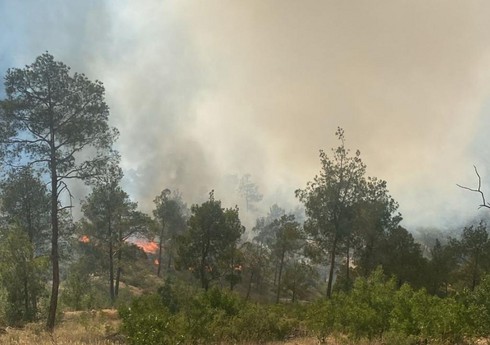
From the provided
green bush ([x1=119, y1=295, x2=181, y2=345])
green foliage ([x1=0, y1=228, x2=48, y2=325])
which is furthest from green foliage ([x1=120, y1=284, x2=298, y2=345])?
green foliage ([x1=0, y1=228, x2=48, y2=325])

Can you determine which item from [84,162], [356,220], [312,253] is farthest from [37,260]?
[356,220]

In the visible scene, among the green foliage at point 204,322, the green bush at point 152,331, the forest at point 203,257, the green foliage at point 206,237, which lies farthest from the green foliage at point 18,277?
the green foliage at point 206,237

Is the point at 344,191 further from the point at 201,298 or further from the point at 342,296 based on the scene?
the point at 201,298

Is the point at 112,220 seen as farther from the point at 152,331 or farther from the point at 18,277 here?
the point at 152,331

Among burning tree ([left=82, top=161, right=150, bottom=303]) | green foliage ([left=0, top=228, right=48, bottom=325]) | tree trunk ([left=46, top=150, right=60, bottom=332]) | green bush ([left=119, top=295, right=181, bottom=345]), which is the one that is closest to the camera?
green bush ([left=119, top=295, right=181, bottom=345])

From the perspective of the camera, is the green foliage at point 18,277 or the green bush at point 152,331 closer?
the green bush at point 152,331

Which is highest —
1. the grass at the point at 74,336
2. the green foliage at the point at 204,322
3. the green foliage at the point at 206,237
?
the green foliage at the point at 206,237

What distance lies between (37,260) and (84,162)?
19.8 ft

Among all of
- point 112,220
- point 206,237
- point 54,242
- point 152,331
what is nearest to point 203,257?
point 206,237

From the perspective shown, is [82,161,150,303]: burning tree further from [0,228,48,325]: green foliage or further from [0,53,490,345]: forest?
[0,228,48,325]: green foliage

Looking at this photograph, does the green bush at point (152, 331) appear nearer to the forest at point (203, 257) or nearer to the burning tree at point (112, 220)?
the forest at point (203, 257)

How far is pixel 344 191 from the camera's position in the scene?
32.6 m

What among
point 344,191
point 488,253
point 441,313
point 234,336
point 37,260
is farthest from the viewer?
point 488,253

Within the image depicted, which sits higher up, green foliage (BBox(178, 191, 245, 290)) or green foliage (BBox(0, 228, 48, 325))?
green foliage (BBox(178, 191, 245, 290))
